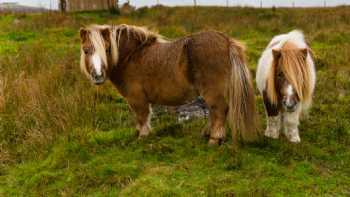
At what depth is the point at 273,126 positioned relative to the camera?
6.35 metres

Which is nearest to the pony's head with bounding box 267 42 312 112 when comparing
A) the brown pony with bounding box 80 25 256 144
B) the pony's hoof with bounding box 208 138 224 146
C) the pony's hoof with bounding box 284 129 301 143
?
the brown pony with bounding box 80 25 256 144

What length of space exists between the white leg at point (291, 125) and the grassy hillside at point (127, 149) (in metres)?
0.16

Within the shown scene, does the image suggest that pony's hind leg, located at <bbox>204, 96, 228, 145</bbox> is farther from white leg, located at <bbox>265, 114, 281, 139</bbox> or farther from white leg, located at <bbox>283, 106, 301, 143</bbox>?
white leg, located at <bbox>283, 106, 301, 143</bbox>

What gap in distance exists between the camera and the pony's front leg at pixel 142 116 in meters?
6.41

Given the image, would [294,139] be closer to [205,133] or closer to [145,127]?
[205,133]

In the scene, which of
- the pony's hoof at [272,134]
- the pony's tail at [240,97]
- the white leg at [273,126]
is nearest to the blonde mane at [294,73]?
the pony's tail at [240,97]

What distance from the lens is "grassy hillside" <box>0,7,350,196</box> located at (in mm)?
5305

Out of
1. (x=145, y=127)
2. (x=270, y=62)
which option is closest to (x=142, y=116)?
(x=145, y=127)

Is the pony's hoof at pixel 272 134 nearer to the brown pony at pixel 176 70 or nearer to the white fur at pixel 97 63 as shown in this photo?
the brown pony at pixel 176 70

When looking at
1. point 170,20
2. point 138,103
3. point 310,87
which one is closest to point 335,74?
point 310,87

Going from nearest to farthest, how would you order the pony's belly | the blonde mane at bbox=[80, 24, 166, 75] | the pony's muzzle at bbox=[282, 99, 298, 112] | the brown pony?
1. the pony's muzzle at bbox=[282, 99, 298, 112]
2. the brown pony
3. the blonde mane at bbox=[80, 24, 166, 75]
4. the pony's belly

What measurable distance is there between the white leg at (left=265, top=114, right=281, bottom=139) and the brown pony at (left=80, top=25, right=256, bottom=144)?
0.41 metres

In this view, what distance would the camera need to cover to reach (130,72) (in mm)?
6328

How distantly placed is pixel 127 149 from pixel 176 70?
4.14 feet
